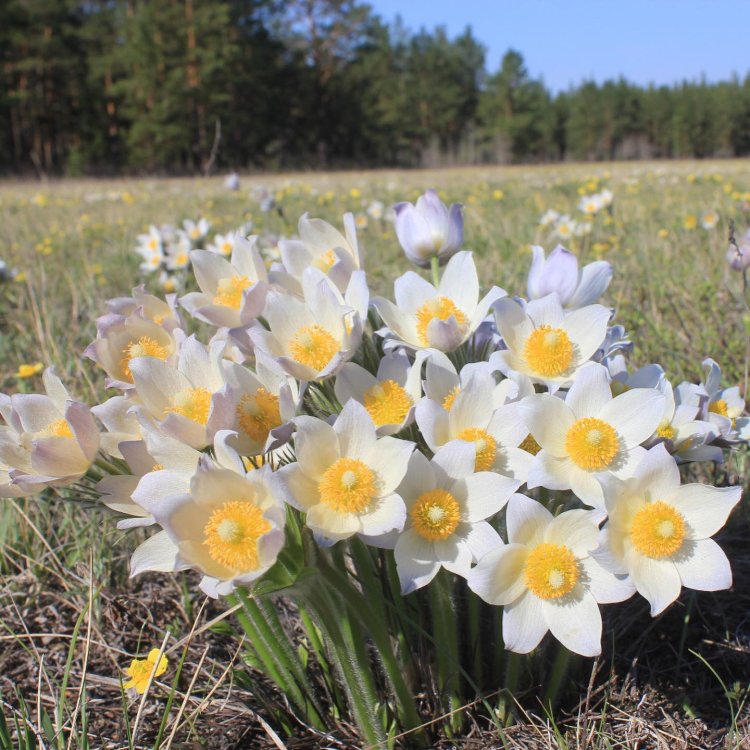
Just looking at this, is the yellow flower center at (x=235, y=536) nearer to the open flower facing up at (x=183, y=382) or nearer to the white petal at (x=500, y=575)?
the open flower facing up at (x=183, y=382)

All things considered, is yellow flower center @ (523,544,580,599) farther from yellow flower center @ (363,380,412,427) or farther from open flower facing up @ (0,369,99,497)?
open flower facing up @ (0,369,99,497)

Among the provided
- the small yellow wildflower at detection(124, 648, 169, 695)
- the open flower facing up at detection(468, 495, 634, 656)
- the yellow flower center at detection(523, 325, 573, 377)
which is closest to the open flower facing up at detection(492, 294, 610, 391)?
the yellow flower center at detection(523, 325, 573, 377)

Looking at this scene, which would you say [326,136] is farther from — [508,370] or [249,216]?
[508,370]

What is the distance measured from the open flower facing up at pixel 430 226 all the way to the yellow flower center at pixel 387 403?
1.10 ft

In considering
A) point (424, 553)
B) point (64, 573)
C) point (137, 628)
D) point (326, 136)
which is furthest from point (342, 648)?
point (326, 136)

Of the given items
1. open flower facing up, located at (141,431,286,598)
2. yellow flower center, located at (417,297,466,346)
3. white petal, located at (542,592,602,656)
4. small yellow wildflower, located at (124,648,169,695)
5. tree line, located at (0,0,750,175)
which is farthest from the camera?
tree line, located at (0,0,750,175)

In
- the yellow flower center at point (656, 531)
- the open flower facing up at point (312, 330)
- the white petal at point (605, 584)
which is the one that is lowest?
the white petal at point (605, 584)

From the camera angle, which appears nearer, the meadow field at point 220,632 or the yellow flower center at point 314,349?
the yellow flower center at point 314,349

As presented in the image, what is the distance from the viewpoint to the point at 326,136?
122ft

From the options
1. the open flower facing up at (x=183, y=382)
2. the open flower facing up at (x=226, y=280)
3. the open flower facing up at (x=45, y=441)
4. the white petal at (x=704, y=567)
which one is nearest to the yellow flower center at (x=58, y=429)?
the open flower facing up at (x=45, y=441)

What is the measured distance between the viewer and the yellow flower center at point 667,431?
0.98 m

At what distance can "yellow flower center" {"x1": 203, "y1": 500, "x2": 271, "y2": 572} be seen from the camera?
782mm

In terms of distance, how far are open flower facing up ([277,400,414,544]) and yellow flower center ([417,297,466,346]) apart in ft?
0.77

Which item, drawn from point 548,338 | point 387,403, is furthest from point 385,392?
point 548,338
